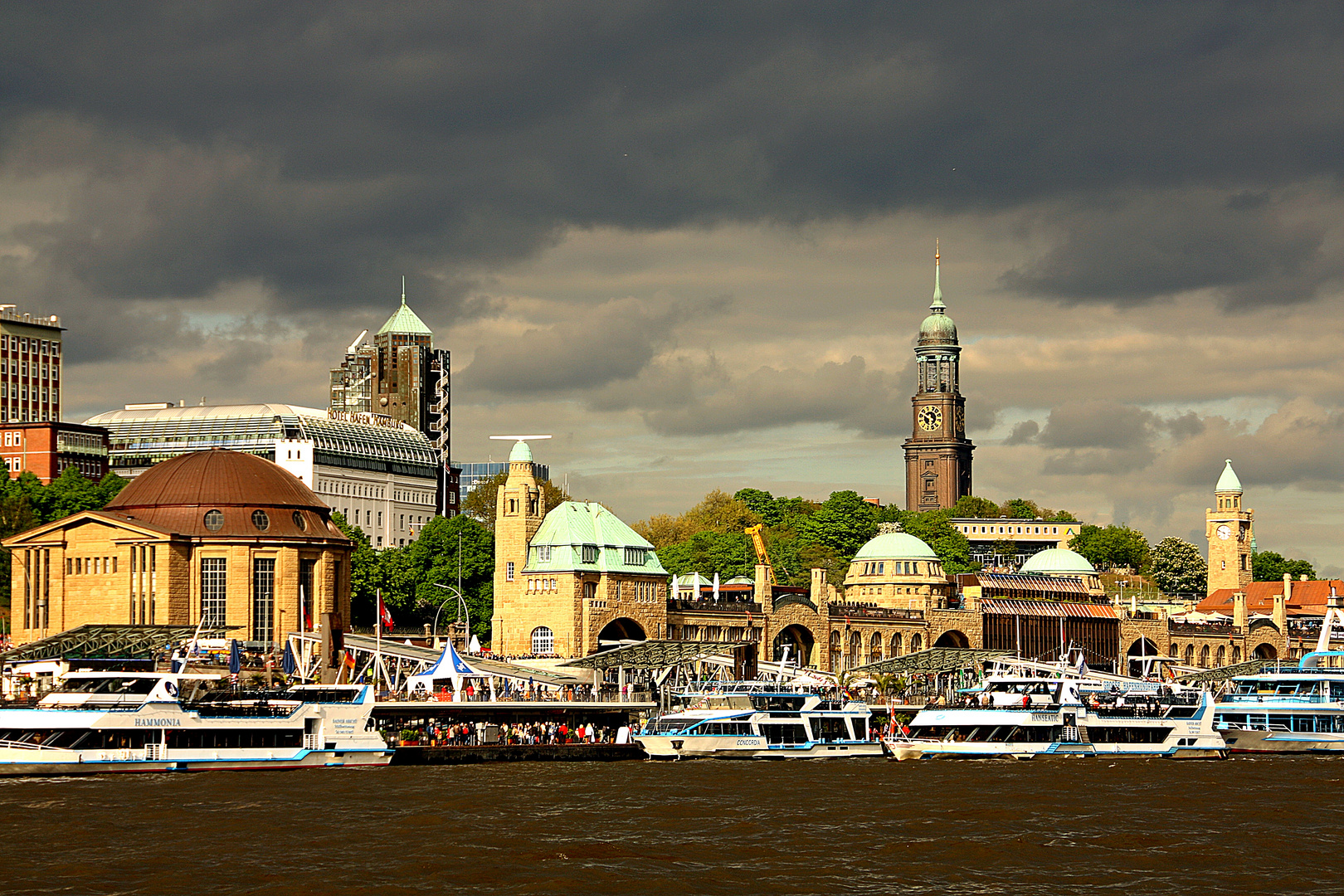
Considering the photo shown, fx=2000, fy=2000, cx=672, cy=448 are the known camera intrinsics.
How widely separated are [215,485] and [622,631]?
34.6 meters

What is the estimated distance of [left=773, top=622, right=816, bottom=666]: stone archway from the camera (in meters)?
171

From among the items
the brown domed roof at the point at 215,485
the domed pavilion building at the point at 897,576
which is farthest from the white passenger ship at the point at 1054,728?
the domed pavilion building at the point at 897,576

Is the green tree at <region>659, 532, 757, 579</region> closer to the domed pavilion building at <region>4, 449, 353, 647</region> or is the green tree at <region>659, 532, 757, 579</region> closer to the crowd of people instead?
the domed pavilion building at <region>4, 449, 353, 647</region>

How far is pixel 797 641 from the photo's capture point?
570 ft

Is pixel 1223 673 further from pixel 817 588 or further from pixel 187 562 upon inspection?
pixel 187 562

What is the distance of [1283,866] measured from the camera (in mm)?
63000

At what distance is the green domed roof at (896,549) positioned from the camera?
192000mm

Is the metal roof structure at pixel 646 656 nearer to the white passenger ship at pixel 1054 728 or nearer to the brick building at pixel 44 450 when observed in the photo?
the white passenger ship at pixel 1054 728

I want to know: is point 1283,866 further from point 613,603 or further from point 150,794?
point 613,603

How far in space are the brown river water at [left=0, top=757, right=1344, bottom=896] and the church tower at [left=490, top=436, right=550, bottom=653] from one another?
56687mm

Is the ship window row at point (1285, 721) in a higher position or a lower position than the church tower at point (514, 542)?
lower

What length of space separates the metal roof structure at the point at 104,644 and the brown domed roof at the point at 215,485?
1953 cm

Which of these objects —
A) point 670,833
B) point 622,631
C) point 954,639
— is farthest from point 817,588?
point 670,833

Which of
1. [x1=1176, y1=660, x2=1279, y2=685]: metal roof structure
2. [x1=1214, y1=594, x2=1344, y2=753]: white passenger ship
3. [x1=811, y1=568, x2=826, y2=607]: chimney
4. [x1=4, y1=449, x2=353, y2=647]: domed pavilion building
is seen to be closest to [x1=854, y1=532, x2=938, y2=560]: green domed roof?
[x1=811, y1=568, x2=826, y2=607]: chimney
